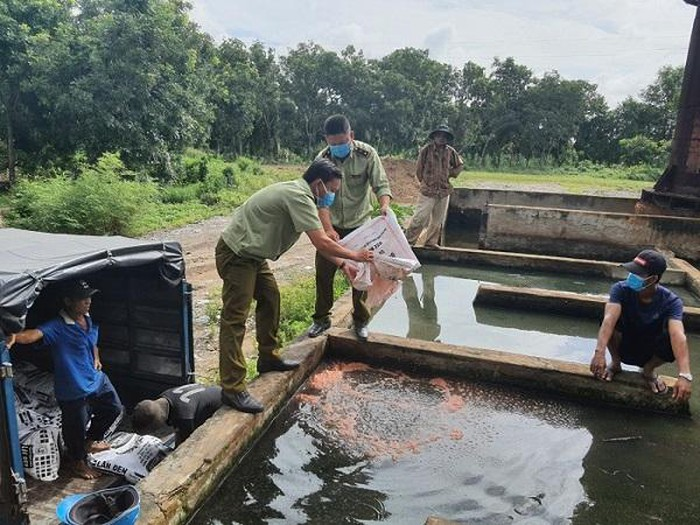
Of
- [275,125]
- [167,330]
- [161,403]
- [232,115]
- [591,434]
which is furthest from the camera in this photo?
[275,125]

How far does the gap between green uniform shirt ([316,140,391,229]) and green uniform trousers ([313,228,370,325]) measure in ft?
0.42

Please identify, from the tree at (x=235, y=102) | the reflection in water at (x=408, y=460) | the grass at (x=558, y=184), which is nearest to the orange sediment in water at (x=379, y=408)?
the reflection in water at (x=408, y=460)

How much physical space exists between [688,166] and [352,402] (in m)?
11.5

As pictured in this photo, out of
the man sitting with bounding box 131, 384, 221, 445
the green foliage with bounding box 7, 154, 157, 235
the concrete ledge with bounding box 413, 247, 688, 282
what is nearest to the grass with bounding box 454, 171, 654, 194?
the concrete ledge with bounding box 413, 247, 688, 282

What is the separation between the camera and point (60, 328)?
10.5 feet

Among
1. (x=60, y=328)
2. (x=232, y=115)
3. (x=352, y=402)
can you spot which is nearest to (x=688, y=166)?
(x=352, y=402)

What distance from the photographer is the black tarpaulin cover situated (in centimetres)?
248

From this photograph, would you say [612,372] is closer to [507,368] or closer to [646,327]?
[646,327]

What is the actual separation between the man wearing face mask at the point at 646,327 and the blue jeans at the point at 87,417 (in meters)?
3.50

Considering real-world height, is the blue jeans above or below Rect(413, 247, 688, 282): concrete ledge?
below

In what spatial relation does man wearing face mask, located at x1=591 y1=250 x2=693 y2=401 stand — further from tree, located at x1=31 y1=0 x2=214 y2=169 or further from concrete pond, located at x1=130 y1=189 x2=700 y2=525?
tree, located at x1=31 y1=0 x2=214 y2=169

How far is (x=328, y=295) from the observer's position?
16.4 ft

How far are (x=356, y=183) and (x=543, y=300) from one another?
309 centimetres

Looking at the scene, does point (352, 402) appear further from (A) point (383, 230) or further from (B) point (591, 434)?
(B) point (591, 434)
